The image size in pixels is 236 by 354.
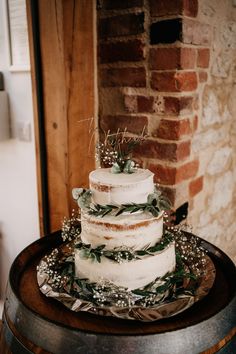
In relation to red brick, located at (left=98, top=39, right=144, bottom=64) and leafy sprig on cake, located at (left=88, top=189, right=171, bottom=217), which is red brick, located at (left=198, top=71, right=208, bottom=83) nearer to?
red brick, located at (left=98, top=39, right=144, bottom=64)

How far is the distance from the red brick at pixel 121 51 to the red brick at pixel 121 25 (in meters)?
0.03

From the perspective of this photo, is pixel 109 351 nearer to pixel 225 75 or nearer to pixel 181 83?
pixel 181 83

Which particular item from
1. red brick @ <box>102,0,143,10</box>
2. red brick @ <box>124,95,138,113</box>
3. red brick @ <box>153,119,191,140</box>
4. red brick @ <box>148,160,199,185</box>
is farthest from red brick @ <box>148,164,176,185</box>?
red brick @ <box>102,0,143,10</box>

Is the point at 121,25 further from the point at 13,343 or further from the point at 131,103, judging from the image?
the point at 13,343

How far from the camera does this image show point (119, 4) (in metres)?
1.31

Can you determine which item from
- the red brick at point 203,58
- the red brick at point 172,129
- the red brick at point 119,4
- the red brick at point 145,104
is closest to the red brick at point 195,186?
the red brick at point 172,129

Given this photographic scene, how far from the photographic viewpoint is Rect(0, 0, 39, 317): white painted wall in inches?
67.0

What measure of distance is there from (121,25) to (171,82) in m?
0.30

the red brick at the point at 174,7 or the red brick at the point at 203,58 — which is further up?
the red brick at the point at 174,7

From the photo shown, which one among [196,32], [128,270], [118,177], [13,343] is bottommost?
[13,343]

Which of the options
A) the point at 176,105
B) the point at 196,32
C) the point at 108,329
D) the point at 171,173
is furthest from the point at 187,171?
the point at 108,329

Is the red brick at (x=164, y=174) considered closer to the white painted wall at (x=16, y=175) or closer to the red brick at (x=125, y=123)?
the red brick at (x=125, y=123)

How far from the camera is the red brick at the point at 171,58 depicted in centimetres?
123

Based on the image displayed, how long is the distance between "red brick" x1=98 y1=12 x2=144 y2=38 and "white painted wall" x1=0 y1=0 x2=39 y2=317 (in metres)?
0.46
